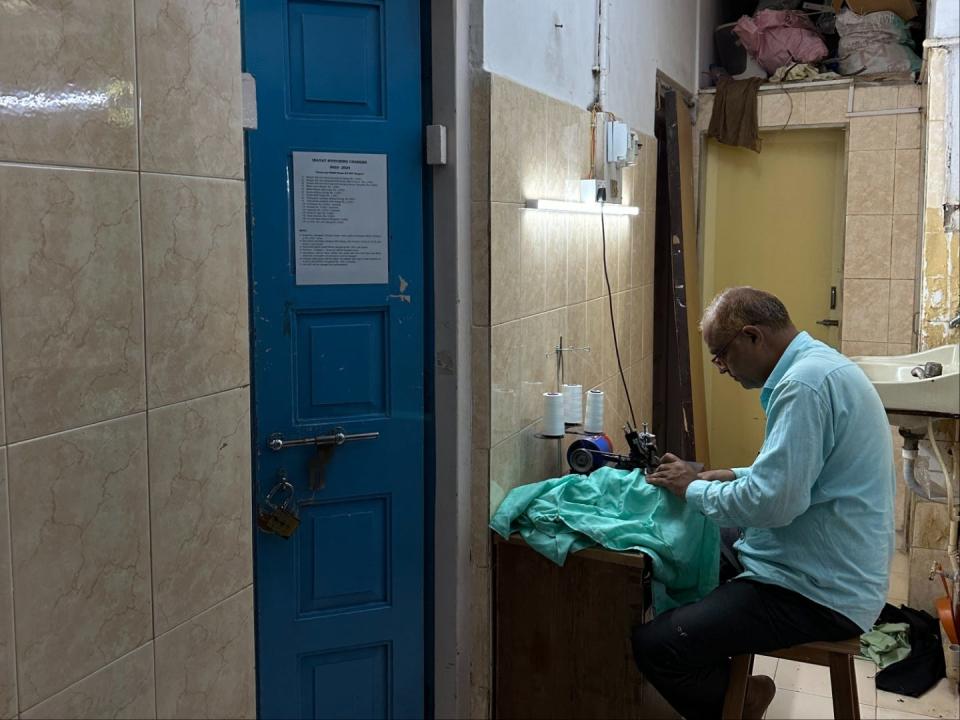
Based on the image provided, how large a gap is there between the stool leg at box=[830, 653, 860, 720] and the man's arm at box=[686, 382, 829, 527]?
425 millimetres

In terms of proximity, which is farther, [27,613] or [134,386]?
[134,386]

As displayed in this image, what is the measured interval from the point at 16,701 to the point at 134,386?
0.50 metres

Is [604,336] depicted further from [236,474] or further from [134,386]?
[134,386]

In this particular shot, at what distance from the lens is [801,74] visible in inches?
198

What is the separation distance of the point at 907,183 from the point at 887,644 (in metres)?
2.47

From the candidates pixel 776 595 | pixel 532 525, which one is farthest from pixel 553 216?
pixel 776 595

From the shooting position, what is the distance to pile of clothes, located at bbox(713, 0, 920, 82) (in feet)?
15.8

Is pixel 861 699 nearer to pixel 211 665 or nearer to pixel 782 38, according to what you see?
pixel 211 665

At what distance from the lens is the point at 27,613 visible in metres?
1.32

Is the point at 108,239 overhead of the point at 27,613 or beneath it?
overhead

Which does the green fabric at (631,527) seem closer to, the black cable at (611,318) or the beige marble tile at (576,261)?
the beige marble tile at (576,261)

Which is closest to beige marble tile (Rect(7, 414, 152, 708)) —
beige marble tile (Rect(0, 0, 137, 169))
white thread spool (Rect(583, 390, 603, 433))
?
beige marble tile (Rect(0, 0, 137, 169))

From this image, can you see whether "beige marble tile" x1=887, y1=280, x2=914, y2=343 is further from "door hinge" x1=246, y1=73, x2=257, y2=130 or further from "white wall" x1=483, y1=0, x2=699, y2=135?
"door hinge" x1=246, y1=73, x2=257, y2=130

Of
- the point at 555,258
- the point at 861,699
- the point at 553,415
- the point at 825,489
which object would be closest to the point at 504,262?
the point at 555,258
